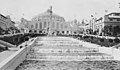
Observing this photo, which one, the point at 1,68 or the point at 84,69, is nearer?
the point at 1,68

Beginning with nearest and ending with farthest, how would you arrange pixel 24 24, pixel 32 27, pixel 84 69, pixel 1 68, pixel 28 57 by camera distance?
1. pixel 1 68
2. pixel 84 69
3. pixel 28 57
4. pixel 24 24
5. pixel 32 27

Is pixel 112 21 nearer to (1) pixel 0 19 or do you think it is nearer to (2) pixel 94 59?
(1) pixel 0 19

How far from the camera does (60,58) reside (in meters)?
13.8

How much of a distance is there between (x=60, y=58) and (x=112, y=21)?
60745 mm

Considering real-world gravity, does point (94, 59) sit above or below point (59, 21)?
below

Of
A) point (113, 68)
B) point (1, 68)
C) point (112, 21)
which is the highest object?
point (112, 21)

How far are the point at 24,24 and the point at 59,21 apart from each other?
81.3 feet

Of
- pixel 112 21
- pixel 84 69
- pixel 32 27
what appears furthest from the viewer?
pixel 32 27

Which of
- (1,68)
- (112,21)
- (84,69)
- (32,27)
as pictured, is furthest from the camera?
(32,27)

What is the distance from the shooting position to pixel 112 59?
14250mm

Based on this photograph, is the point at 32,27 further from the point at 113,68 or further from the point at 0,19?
the point at 113,68

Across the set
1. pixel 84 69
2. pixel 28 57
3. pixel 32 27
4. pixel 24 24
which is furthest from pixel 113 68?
pixel 32 27

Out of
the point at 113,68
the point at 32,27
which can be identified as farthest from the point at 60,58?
the point at 32,27

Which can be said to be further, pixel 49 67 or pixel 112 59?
pixel 112 59
